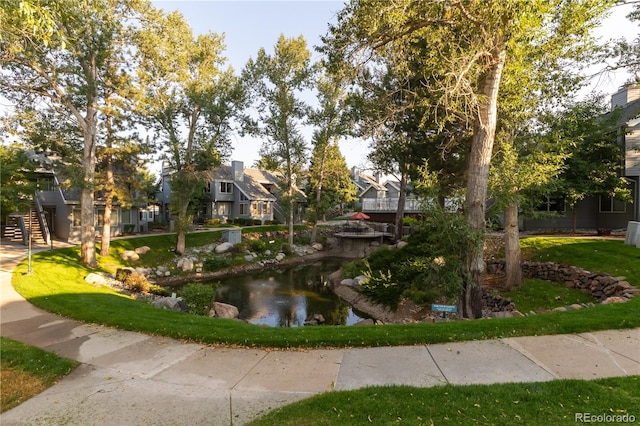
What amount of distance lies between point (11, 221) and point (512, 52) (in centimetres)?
3282

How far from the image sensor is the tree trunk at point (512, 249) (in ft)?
43.0

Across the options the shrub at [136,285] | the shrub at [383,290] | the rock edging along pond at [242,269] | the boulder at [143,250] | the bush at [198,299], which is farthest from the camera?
the boulder at [143,250]

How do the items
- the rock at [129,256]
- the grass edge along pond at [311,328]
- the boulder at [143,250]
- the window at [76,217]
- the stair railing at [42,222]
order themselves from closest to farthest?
the grass edge along pond at [311,328] → the rock at [129,256] → the boulder at [143,250] → the stair railing at [42,222] → the window at [76,217]

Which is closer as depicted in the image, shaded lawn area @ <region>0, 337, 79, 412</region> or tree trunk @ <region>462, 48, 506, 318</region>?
shaded lawn area @ <region>0, 337, 79, 412</region>

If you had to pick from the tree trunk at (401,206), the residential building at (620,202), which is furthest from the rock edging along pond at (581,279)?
the tree trunk at (401,206)

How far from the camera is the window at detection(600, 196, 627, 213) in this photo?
68.9 ft

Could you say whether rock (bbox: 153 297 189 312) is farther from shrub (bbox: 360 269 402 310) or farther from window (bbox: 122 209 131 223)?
window (bbox: 122 209 131 223)

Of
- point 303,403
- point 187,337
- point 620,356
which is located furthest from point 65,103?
point 620,356

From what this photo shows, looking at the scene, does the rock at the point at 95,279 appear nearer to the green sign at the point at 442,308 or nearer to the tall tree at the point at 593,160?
the green sign at the point at 442,308

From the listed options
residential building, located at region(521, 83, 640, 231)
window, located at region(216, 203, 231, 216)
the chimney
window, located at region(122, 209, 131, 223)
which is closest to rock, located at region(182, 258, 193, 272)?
window, located at region(122, 209, 131, 223)

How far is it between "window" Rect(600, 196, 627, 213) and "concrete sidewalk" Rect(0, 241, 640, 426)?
800 inches

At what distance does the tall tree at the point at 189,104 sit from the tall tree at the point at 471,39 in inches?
563

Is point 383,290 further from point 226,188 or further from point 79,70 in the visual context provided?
point 226,188

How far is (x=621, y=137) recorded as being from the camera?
19578 millimetres
